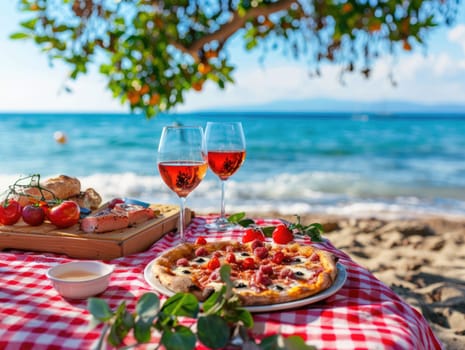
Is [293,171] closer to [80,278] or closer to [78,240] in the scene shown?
[78,240]

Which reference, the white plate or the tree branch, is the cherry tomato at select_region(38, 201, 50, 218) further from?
the tree branch

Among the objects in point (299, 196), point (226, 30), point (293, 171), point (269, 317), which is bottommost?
point (299, 196)

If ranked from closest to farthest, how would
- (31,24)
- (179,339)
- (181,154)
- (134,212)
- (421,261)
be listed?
(179,339), (181,154), (134,212), (31,24), (421,261)

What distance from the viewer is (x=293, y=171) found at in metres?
16.7

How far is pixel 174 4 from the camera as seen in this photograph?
448 centimetres

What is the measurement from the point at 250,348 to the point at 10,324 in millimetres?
665

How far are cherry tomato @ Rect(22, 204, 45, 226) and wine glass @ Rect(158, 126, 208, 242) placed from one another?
0.57 meters

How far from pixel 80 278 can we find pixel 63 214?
0.56 metres

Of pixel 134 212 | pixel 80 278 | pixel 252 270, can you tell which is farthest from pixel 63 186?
pixel 252 270

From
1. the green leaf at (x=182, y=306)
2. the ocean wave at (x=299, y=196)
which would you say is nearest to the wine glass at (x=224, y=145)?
the green leaf at (x=182, y=306)

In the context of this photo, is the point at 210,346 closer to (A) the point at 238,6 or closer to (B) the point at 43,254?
(B) the point at 43,254

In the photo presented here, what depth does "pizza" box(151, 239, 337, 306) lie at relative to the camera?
54.3 inches

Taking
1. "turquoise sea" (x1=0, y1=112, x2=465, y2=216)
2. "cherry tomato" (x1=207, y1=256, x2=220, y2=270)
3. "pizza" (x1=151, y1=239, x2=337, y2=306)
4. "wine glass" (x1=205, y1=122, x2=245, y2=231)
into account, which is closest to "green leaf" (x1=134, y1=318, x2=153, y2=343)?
"pizza" (x1=151, y1=239, x2=337, y2=306)

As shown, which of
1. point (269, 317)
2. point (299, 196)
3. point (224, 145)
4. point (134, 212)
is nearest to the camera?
point (269, 317)
